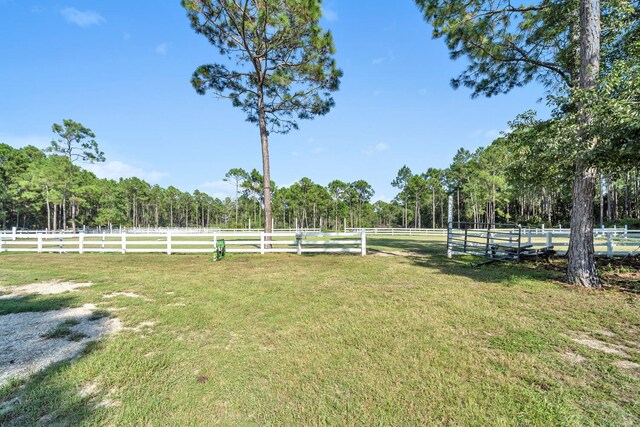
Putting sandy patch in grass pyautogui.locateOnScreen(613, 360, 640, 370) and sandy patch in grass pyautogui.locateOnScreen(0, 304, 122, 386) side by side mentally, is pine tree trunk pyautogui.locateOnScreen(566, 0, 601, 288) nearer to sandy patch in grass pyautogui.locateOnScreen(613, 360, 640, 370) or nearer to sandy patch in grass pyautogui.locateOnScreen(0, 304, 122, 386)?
sandy patch in grass pyautogui.locateOnScreen(613, 360, 640, 370)

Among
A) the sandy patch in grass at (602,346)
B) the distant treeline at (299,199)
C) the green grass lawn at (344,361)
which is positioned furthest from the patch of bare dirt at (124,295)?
the distant treeline at (299,199)

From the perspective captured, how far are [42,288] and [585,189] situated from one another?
42.4ft

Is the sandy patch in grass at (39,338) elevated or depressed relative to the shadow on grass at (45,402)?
depressed

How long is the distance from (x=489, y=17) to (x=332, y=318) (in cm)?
1016

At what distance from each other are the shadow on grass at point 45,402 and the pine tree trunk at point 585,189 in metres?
8.93

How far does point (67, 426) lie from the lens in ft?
6.79

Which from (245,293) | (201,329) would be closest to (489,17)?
(245,293)

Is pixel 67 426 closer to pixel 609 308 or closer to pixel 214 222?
pixel 609 308

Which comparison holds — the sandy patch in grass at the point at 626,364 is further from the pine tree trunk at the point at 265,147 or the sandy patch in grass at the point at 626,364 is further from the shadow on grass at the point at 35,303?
the pine tree trunk at the point at 265,147

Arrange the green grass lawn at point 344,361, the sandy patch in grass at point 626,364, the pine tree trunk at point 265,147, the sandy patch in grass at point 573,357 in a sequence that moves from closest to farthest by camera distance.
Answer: the green grass lawn at point 344,361 < the sandy patch in grass at point 626,364 < the sandy patch in grass at point 573,357 < the pine tree trunk at point 265,147

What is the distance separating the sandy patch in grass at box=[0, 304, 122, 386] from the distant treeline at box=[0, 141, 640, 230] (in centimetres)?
2841

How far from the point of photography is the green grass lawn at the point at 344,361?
7.41 feet

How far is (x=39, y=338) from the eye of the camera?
3621mm

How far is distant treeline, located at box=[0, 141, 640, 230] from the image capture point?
1330 inches
